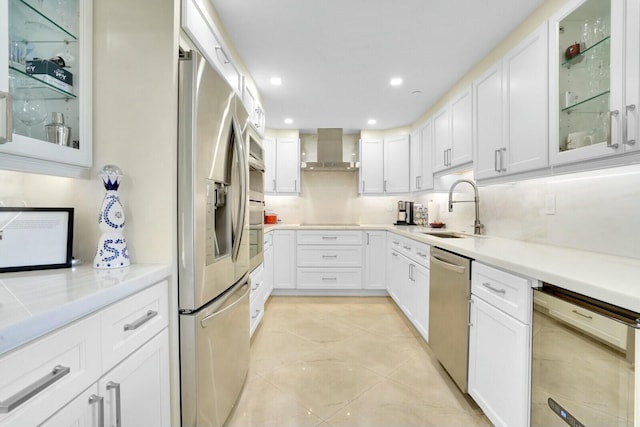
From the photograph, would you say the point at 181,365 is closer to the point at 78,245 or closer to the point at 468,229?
the point at 78,245

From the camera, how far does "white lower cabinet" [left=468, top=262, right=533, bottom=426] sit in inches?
44.3

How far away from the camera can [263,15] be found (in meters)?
1.71

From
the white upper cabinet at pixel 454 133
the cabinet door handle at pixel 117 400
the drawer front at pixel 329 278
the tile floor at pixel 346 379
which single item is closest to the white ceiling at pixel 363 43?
the white upper cabinet at pixel 454 133

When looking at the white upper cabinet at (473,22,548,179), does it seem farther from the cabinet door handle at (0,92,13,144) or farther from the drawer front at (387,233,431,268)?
the cabinet door handle at (0,92,13,144)

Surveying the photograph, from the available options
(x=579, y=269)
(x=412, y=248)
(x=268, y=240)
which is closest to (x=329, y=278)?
(x=268, y=240)

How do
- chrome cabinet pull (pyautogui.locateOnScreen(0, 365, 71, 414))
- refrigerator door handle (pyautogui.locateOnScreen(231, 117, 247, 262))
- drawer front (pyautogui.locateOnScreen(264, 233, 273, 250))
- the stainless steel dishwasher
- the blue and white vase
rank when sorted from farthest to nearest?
drawer front (pyautogui.locateOnScreen(264, 233, 273, 250)) → the stainless steel dishwasher → refrigerator door handle (pyautogui.locateOnScreen(231, 117, 247, 262)) → the blue and white vase → chrome cabinet pull (pyautogui.locateOnScreen(0, 365, 71, 414))

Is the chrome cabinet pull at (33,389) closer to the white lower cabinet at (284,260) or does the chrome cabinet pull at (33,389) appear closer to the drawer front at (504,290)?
the drawer front at (504,290)

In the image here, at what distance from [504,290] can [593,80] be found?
104cm

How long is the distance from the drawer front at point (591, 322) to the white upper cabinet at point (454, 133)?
4.95 ft

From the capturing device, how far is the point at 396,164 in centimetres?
389

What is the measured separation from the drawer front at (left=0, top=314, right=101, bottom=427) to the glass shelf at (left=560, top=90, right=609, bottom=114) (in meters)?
2.04

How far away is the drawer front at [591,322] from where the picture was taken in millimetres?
771

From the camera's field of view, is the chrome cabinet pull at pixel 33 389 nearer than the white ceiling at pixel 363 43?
Yes

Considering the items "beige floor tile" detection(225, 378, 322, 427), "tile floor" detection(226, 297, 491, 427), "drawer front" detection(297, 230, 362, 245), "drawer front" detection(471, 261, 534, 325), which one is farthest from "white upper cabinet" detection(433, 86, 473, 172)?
"beige floor tile" detection(225, 378, 322, 427)
